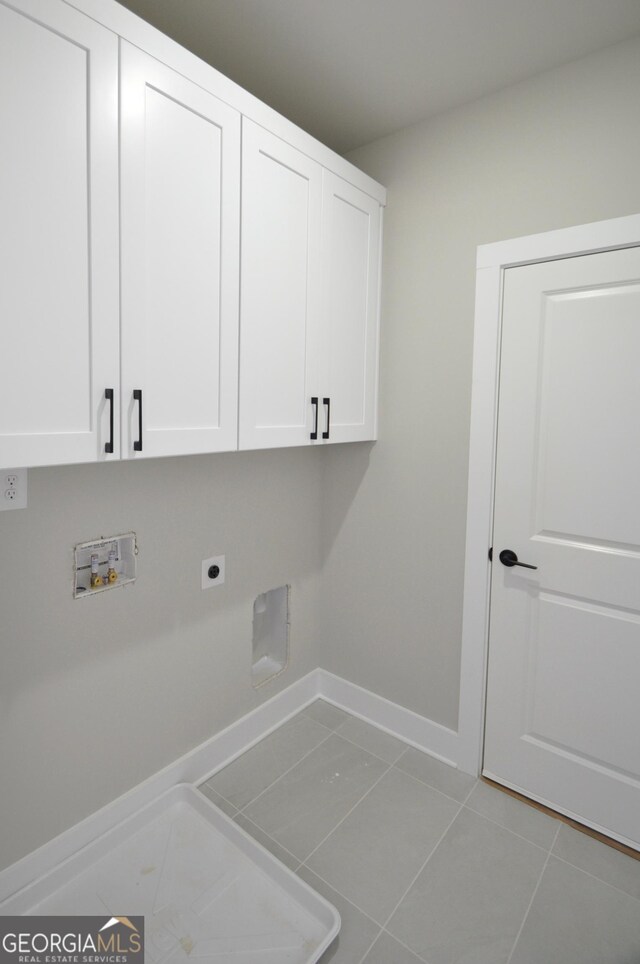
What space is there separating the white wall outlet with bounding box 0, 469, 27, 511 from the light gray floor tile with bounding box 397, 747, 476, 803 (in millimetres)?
1748

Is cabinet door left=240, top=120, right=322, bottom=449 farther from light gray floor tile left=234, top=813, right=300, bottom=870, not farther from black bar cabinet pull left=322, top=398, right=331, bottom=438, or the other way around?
light gray floor tile left=234, top=813, right=300, bottom=870

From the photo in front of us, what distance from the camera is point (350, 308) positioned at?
2027mm

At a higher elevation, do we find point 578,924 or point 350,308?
point 350,308

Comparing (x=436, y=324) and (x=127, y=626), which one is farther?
(x=436, y=324)

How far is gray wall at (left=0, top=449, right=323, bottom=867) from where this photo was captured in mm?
1485

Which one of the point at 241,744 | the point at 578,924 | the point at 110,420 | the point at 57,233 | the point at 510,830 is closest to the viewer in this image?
the point at 57,233

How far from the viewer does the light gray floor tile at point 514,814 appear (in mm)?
1814

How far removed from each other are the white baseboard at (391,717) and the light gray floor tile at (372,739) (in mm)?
29

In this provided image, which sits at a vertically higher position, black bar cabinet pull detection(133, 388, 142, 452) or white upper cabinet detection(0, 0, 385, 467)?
white upper cabinet detection(0, 0, 385, 467)

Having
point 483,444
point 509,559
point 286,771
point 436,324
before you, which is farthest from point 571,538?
point 286,771

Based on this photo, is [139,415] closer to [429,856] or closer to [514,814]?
[429,856]

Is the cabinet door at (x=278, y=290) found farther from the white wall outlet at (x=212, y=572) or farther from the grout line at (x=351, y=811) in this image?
the grout line at (x=351, y=811)

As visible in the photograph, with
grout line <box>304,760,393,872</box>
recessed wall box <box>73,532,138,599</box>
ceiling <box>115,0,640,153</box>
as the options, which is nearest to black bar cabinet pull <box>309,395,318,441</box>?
recessed wall box <box>73,532,138,599</box>

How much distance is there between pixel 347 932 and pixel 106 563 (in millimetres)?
1270
